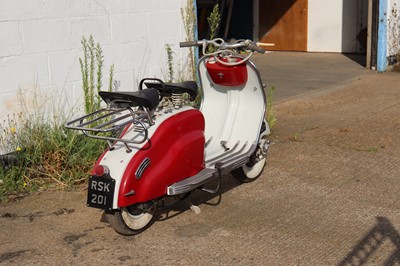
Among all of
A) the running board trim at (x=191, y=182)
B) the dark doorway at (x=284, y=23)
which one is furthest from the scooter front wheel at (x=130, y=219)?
the dark doorway at (x=284, y=23)

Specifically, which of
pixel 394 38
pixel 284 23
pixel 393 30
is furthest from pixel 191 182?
pixel 284 23

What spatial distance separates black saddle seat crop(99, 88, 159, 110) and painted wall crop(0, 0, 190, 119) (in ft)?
5.35

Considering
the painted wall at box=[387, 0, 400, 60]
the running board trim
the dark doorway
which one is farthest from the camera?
the dark doorway

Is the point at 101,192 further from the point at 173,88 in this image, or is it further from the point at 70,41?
the point at 70,41

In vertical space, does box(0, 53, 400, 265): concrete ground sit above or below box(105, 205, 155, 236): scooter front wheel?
below

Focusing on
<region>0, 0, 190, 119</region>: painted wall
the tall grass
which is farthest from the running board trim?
<region>0, 0, 190, 119</region>: painted wall

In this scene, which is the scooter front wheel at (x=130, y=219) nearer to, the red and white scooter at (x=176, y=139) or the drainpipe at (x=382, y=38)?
the red and white scooter at (x=176, y=139)

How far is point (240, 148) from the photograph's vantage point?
5.27 m

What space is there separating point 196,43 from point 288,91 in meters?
5.13

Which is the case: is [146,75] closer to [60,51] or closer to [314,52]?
[60,51]

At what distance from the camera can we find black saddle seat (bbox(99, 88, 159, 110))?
4.21 meters

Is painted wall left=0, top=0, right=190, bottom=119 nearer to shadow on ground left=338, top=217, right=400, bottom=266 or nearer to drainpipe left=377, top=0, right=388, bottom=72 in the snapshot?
shadow on ground left=338, top=217, right=400, bottom=266

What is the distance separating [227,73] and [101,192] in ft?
5.67

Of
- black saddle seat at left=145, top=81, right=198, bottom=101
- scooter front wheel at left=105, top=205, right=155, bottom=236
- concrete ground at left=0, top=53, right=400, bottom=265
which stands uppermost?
black saddle seat at left=145, top=81, right=198, bottom=101
